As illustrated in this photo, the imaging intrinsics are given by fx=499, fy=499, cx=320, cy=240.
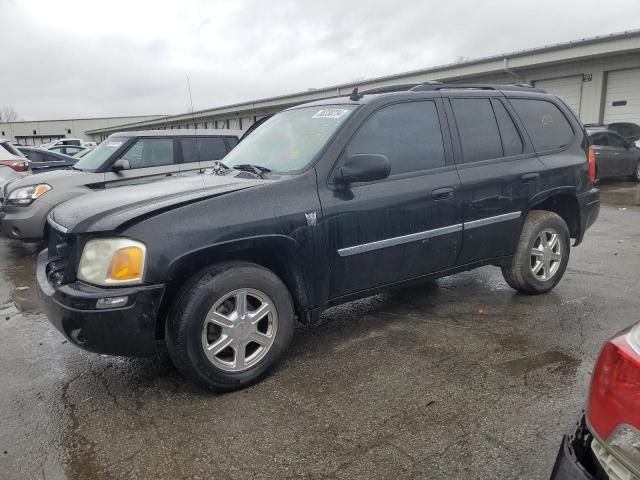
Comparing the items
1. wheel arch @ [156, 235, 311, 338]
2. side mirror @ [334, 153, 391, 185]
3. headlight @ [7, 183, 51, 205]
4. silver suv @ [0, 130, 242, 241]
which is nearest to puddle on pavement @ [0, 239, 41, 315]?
silver suv @ [0, 130, 242, 241]

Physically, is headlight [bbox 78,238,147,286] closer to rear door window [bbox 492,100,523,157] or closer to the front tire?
the front tire

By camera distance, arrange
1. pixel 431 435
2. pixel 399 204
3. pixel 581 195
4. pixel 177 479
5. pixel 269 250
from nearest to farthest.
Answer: pixel 177 479 → pixel 431 435 → pixel 269 250 → pixel 399 204 → pixel 581 195

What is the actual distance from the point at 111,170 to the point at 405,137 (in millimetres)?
4876

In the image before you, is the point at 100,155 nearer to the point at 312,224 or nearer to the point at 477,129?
the point at 312,224

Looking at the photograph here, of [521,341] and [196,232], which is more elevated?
[196,232]

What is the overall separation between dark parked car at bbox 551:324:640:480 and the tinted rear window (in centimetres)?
341

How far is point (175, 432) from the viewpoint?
2715mm

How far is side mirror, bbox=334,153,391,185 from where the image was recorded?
3318mm

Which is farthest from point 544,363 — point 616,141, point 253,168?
point 616,141

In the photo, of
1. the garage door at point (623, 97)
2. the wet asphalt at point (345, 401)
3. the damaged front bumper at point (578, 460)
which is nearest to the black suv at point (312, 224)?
the wet asphalt at point (345, 401)

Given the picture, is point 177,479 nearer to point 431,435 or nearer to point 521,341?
point 431,435

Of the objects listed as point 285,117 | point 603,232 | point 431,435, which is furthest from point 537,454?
point 603,232

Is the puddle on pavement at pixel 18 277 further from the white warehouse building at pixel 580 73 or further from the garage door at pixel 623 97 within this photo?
the garage door at pixel 623 97

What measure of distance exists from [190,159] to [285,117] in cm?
380
